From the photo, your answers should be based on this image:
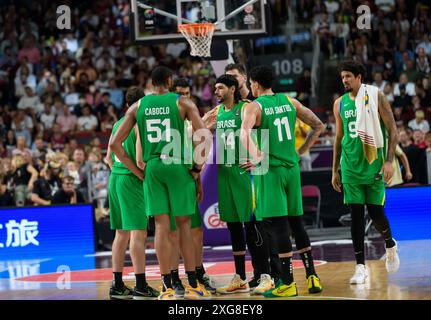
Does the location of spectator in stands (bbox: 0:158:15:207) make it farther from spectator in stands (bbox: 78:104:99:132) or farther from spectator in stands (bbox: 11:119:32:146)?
spectator in stands (bbox: 78:104:99:132)

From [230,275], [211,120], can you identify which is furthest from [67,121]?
[211,120]

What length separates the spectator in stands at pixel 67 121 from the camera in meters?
20.5

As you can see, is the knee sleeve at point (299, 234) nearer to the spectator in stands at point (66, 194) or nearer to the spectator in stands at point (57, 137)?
the spectator in stands at point (66, 194)

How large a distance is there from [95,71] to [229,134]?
44.6 feet

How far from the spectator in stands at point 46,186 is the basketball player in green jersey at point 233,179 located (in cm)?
725

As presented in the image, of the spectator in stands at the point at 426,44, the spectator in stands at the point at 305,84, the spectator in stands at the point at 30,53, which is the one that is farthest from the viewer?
the spectator in stands at the point at 30,53

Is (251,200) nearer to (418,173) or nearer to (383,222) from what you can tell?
(383,222)

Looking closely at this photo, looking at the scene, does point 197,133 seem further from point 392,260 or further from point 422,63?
point 422,63

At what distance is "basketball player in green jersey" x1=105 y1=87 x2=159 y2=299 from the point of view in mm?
8875

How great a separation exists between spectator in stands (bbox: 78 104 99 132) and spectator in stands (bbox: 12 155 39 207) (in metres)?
3.62

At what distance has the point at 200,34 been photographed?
41.1 ft

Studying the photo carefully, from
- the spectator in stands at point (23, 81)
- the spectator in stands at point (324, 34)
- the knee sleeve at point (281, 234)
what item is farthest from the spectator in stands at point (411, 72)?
the knee sleeve at point (281, 234)
